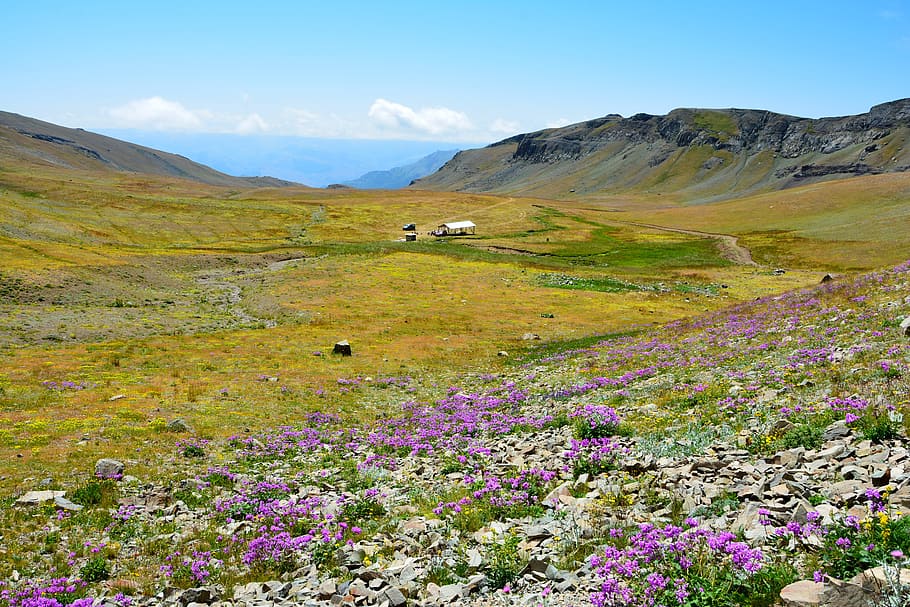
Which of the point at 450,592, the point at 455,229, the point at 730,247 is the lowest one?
the point at 450,592

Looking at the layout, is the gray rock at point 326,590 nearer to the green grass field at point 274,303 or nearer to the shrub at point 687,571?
the shrub at point 687,571

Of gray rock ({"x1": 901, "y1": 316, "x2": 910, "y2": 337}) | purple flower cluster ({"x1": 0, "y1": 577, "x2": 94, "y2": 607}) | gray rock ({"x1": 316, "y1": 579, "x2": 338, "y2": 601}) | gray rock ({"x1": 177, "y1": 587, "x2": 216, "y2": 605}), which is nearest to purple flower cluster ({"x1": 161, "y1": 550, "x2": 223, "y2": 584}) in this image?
gray rock ({"x1": 177, "y1": 587, "x2": 216, "y2": 605})

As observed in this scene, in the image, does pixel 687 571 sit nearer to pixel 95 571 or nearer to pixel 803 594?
pixel 803 594

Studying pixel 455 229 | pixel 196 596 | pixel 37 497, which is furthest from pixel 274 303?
pixel 455 229

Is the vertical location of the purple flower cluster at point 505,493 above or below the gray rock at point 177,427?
above

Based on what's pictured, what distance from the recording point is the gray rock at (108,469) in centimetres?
1513

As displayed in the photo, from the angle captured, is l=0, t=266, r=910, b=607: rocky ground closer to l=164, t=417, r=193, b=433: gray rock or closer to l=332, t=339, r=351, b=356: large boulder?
l=164, t=417, r=193, b=433: gray rock

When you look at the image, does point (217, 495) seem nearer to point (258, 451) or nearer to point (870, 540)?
point (258, 451)

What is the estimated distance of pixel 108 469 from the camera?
15258mm

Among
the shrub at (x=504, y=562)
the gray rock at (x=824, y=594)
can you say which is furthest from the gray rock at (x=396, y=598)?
the gray rock at (x=824, y=594)

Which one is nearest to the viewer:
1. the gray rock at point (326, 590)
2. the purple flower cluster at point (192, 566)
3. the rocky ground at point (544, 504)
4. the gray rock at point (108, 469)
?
the rocky ground at point (544, 504)

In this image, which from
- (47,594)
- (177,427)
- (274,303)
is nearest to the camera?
(47,594)

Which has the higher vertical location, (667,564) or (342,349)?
(667,564)

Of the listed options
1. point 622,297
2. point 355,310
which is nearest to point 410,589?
point 355,310
